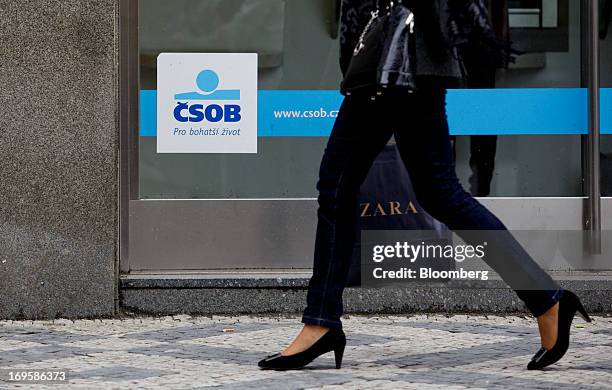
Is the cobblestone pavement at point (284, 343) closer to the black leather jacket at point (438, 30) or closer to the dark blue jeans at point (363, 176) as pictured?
the dark blue jeans at point (363, 176)

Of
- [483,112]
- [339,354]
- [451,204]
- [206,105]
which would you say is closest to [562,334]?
[451,204]

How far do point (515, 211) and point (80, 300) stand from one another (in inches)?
90.6

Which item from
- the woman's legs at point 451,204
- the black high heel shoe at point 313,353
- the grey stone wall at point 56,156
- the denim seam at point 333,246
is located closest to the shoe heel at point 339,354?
the black high heel shoe at point 313,353

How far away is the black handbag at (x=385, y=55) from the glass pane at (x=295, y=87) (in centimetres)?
217

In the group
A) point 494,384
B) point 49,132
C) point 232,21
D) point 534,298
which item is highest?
point 232,21

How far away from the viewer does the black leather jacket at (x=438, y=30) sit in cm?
428

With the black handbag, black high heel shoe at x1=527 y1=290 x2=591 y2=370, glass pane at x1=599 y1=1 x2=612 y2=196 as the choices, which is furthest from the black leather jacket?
glass pane at x1=599 y1=1 x2=612 y2=196

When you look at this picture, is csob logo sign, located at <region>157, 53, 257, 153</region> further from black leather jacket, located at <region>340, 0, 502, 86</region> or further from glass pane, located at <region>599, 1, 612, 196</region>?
black leather jacket, located at <region>340, 0, 502, 86</region>

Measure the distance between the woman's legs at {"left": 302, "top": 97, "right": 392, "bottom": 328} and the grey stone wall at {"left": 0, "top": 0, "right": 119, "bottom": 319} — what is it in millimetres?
1994

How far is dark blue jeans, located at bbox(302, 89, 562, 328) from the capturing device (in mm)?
4387

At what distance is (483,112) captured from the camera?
6547mm

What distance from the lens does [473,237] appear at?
4406 mm

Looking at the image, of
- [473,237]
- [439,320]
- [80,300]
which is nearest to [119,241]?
[80,300]

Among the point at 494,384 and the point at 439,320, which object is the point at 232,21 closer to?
the point at 439,320
